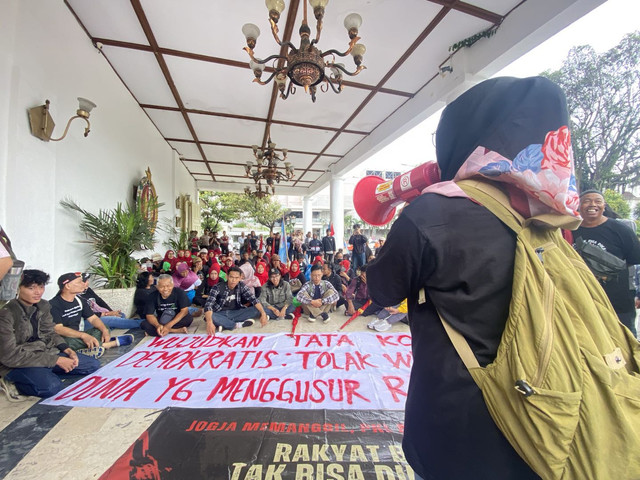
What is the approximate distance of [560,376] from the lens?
0.49 m

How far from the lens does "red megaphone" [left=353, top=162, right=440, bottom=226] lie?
0.81 m

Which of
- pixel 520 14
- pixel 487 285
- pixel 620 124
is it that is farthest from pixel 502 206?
pixel 620 124

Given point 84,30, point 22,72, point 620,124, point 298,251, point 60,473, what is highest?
point 620,124

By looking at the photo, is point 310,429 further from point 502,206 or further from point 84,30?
point 84,30

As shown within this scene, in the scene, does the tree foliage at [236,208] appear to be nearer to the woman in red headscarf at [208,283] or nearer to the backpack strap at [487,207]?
the woman in red headscarf at [208,283]

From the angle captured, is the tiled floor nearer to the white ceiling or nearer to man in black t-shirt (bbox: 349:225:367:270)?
the white ceiling

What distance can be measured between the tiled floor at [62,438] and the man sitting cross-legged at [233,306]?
1.59m

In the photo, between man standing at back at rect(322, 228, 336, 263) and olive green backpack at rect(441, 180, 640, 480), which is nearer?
olive green backpack at rect(441, 180, 640, 480)

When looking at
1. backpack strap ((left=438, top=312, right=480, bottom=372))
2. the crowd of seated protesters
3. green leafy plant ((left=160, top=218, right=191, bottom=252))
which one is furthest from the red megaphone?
green leafy plant ((left=160, top=218, right=191, bottom=252))

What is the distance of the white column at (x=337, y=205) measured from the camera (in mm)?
8477

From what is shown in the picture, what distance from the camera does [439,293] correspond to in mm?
639

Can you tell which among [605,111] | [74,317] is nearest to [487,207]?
[74,317]

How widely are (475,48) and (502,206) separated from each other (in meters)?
3.71

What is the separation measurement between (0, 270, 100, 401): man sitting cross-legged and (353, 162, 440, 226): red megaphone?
2.52 metres
